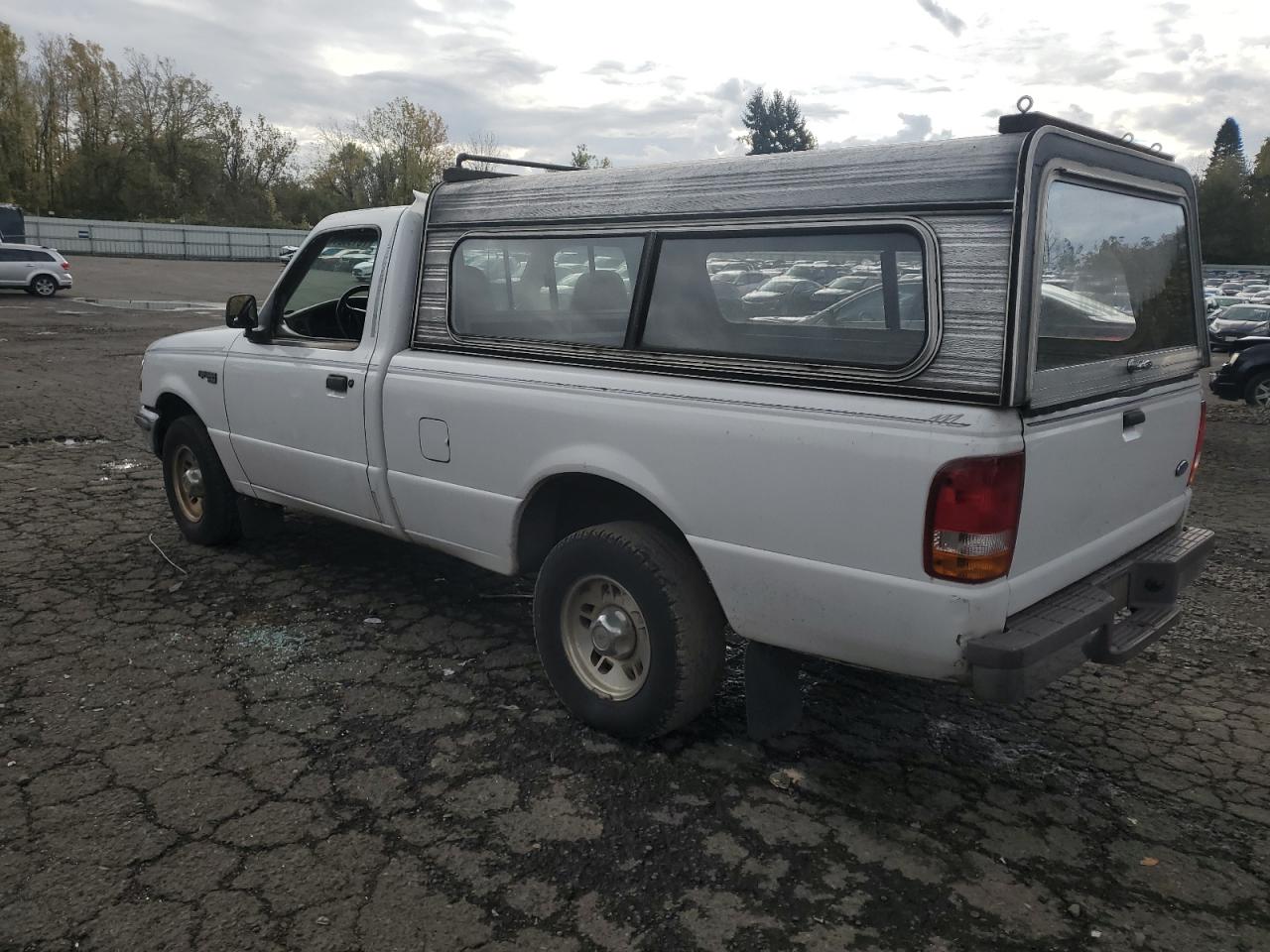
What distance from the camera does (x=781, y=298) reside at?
Answer: 319cm

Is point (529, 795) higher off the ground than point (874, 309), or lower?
lower

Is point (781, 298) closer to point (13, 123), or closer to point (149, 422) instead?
point (149, 422)

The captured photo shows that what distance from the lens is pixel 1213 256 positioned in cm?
7706

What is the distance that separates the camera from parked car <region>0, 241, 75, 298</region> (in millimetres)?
25031

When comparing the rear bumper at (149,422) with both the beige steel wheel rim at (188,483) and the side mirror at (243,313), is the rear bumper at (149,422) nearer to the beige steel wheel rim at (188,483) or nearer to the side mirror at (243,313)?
the beige steel wheel rim at (188,483)

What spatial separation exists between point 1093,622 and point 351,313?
11.1 feet

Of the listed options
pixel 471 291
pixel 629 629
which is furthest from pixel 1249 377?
pixel 629 629

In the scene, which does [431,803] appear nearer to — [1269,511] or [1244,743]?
[1244,743]

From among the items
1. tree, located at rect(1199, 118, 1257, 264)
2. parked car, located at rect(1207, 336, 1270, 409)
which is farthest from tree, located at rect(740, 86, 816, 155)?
parked car, located at rect(1207, 336, 1270, 409)

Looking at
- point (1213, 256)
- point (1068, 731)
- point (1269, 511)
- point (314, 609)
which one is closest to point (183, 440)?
point (314, 609)

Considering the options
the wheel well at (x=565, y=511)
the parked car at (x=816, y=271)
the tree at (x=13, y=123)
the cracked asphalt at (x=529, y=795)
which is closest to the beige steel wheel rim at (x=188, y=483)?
the cracked asphalt at (x=529, y=795)

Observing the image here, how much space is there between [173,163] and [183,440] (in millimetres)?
66473

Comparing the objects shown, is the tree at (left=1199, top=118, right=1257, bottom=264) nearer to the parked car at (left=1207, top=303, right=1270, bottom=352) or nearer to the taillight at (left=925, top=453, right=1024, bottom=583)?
the parked car at (left=1207, top=303, right=1270, bottom=352)

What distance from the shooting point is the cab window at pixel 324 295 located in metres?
4.50
